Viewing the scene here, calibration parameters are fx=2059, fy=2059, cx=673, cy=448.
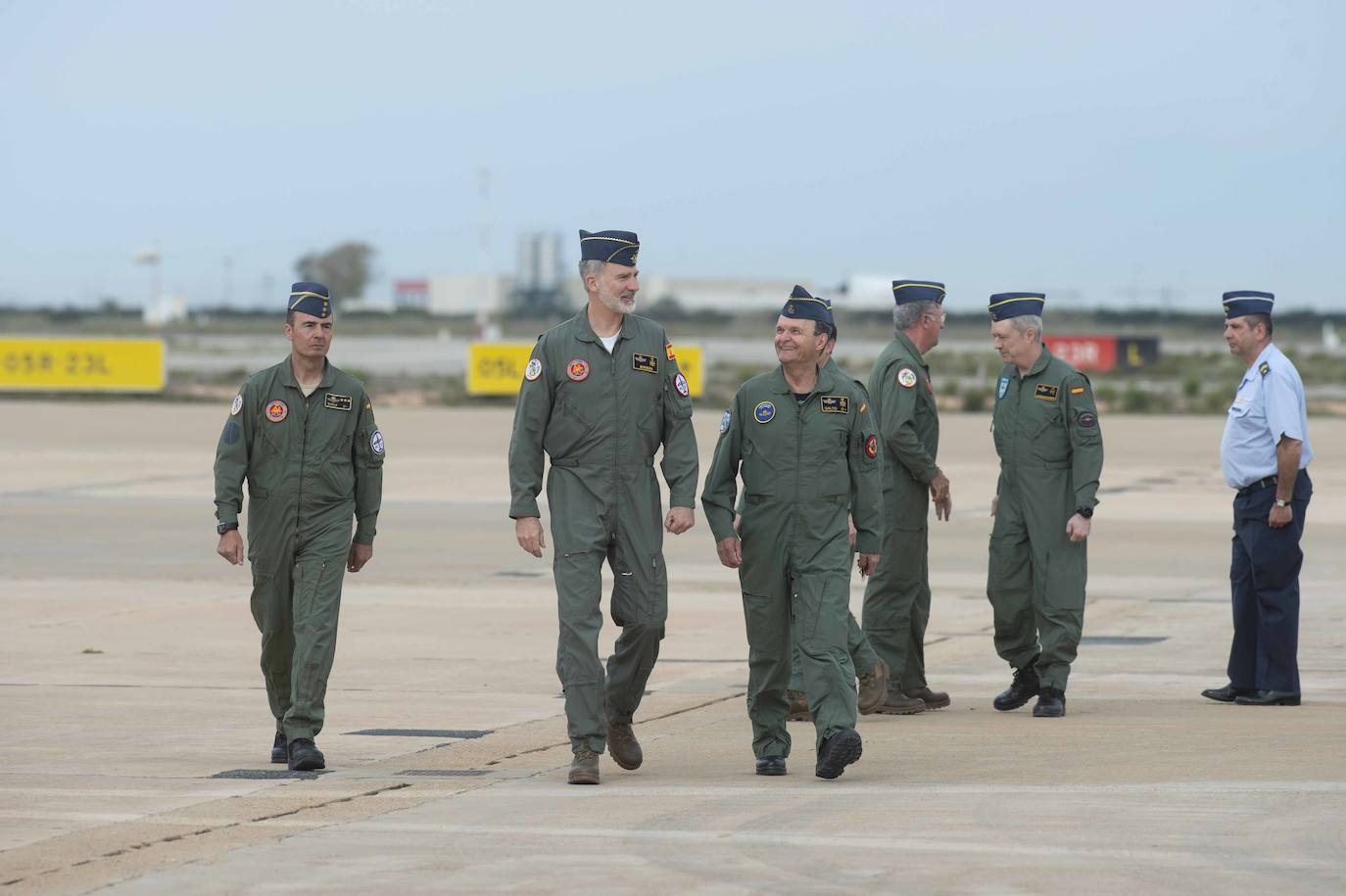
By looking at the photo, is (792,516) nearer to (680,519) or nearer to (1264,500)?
(680,519)

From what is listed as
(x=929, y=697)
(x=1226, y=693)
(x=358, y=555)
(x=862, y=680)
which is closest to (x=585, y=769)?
(x=358, y=555)

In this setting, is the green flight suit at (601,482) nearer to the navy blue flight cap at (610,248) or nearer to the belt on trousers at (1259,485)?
the navy blue flight cap at (610,248)

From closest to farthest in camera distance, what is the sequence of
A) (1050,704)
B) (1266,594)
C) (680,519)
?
(680,519) < (1050,704) < (1266,594)

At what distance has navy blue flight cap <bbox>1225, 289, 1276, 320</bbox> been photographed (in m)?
10.1

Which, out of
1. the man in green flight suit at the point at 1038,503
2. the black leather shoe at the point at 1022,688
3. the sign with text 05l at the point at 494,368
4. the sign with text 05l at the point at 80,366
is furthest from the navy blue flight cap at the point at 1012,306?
the sign with text 05l at the point at 80,366

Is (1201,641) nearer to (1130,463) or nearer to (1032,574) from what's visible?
(1032,574)

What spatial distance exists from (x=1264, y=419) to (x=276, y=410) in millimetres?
4874

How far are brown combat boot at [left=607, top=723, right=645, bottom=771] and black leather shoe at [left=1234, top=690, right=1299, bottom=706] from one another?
11.2 feet

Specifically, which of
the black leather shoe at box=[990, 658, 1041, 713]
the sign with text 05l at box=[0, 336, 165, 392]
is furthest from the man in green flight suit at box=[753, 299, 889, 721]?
the sign with text 05l at box=[0, 336, 165, 392]

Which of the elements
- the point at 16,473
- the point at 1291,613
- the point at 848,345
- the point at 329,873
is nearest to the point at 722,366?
the point at 848,345

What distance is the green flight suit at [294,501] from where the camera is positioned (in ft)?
27.2

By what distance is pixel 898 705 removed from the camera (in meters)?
9.70

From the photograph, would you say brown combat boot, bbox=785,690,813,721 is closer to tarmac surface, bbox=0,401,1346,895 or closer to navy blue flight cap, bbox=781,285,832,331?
tarmac surface, bbox=0,401,1346,895

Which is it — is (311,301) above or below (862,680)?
above
